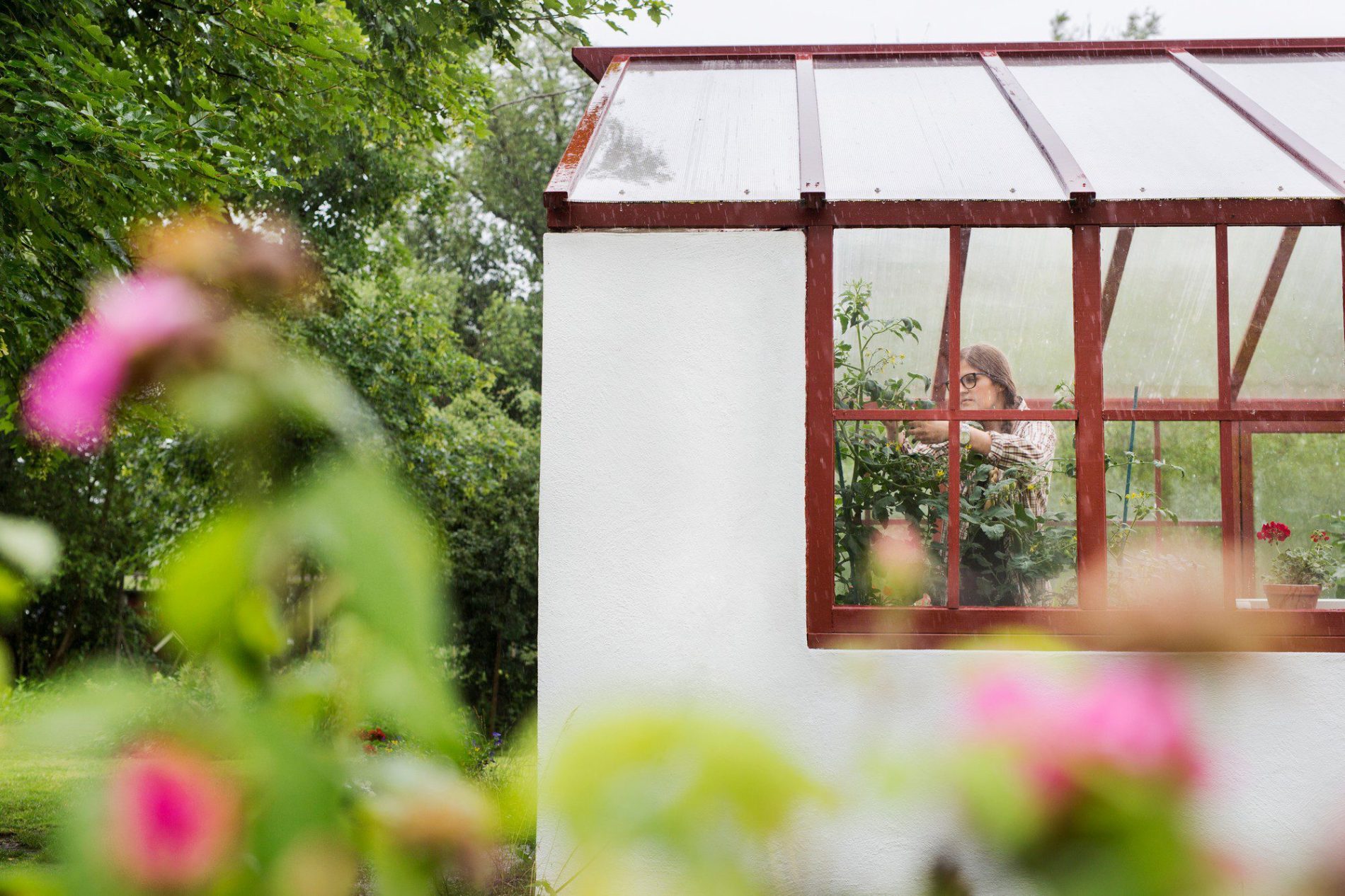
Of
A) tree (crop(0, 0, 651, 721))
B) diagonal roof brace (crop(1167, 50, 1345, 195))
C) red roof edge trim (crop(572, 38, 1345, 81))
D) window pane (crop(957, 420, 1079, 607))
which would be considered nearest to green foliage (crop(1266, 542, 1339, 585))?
window pane (crop(957, 420, 1079, 607))

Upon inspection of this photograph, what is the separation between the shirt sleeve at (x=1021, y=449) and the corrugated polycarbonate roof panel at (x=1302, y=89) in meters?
1.49

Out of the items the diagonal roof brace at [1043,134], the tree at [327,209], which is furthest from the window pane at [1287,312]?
the tree at [327,209]

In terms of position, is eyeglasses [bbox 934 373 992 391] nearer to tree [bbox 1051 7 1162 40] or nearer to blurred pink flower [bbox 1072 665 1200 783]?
blurred pink flower [bbox 1072 665 1200 783]

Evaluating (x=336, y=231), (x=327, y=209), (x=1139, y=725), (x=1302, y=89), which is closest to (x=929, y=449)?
(x=1302, y=89)

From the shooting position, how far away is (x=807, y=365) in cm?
364

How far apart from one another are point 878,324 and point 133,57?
17.9 feet

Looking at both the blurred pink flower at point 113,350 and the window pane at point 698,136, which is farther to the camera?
the window pane at point 698,136

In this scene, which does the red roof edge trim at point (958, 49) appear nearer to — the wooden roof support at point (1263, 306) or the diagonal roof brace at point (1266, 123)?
the diagonal roof brace at point (1266, 123)

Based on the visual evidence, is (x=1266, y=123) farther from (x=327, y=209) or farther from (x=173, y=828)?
(x=327, y=209)

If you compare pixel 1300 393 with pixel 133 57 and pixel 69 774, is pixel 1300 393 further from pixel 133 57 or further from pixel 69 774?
pixel 133 57

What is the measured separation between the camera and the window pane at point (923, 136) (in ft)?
12.1

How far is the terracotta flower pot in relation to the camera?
3.69 meters

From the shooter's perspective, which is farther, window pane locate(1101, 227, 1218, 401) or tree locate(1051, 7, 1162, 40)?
tree locate(1051, 7, 1162, 40)

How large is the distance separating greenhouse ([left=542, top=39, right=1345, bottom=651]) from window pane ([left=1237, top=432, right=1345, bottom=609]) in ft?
1.21
